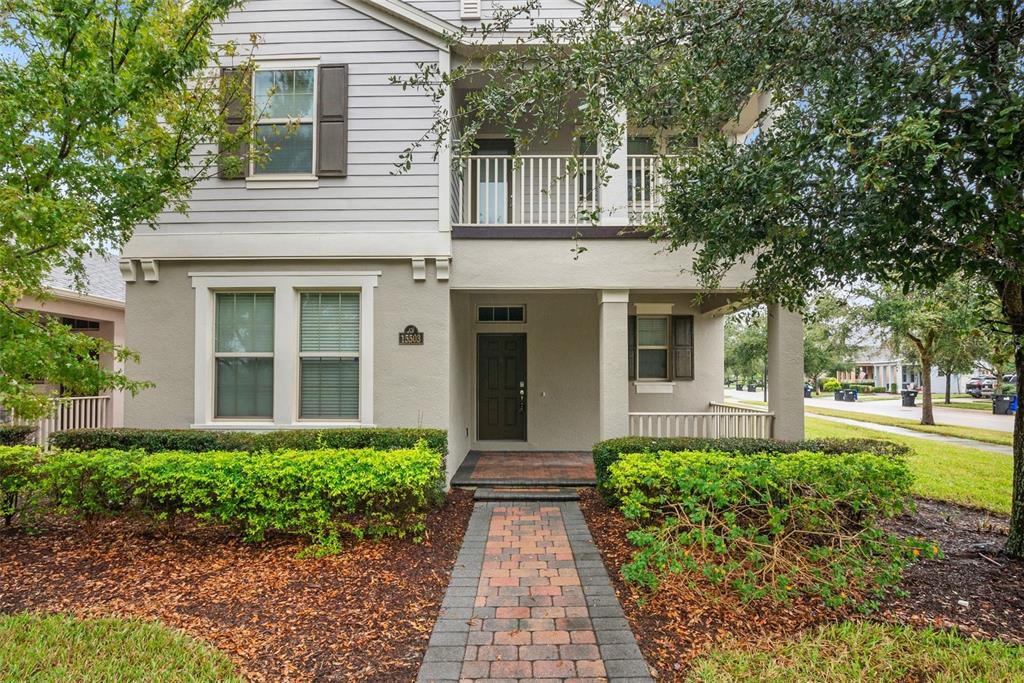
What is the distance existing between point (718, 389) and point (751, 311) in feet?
8.49

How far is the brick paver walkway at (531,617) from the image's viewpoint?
3037 mm

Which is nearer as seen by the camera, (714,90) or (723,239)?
(714,90)

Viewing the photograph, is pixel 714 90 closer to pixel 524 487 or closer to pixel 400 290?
pixel 400 290

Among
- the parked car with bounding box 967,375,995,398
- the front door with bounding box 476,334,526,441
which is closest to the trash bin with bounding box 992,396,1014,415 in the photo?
the parked car with bounding box 967,375,995,398

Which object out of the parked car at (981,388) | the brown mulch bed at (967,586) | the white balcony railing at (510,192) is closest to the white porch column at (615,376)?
the white balcony railing at (510,192)

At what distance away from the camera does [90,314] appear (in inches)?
424

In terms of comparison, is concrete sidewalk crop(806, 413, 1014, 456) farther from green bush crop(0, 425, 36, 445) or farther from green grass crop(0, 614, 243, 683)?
green bush crop(0, 425, 36, 445)

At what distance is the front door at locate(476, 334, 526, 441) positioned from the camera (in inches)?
369

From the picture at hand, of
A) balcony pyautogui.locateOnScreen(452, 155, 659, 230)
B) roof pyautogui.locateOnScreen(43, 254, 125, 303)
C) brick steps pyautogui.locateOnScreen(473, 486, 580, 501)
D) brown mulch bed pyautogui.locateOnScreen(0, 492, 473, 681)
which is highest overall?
balcony pyautogui.locateOnScreen(452, 155, 659, 230)

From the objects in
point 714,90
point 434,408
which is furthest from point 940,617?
point 434,408

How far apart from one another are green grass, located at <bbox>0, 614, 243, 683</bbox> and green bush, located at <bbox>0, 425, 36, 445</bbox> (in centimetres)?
498

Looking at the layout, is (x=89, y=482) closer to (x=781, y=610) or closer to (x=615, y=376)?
(x=615, y=376)

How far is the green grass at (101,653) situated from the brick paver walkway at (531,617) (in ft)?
4.36

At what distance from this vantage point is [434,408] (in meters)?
6.81
